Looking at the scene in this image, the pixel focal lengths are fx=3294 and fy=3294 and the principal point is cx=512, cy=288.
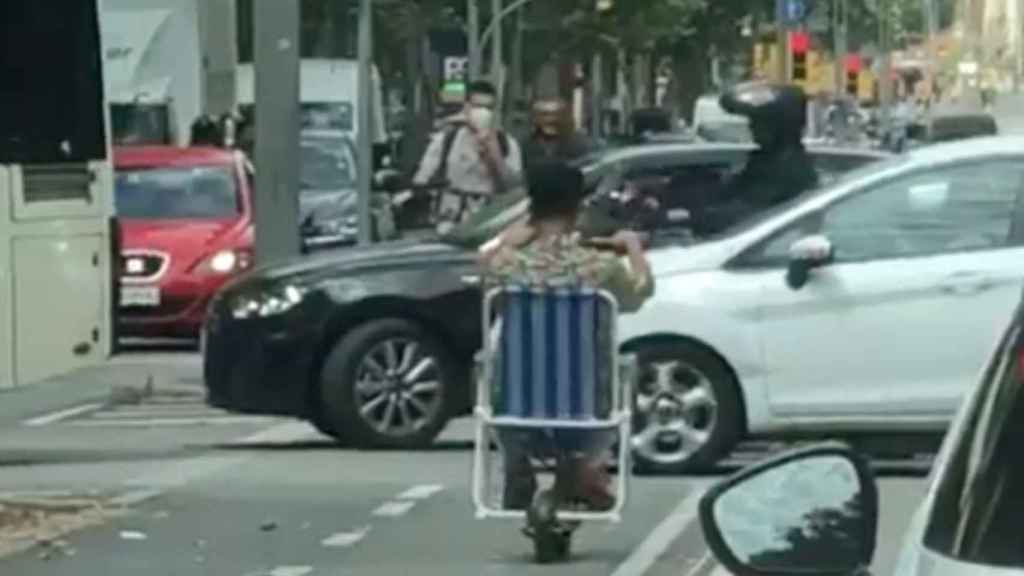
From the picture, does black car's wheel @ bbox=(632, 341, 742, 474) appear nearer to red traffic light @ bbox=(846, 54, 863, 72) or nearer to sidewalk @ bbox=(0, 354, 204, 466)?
sidewalk @ bbox=(0, 354, 204, 466)

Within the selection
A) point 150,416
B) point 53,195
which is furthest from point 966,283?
point 150,416

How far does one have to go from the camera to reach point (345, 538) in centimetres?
1286

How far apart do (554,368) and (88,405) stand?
9.24 meters

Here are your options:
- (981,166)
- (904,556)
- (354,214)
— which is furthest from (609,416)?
(354,214)

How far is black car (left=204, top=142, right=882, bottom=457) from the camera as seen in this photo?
16.6 metres

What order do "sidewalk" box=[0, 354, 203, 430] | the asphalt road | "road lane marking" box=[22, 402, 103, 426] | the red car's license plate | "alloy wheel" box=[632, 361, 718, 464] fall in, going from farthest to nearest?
the red car's license plate → "sidewalk" box=[0, 354, 203, 430] → "road lane marking" box=[22, 402, 103, 426] → "alloy wheel" box=[632, 361, 718, 464] → the asphalt road

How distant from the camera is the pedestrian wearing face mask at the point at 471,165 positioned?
22172mm

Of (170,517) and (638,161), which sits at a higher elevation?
(638,161)

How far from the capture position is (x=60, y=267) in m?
15.7

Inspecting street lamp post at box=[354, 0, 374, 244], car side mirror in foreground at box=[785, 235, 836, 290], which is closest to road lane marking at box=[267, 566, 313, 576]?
car side mirror in foreground at box=[785, 235, 836, 290]

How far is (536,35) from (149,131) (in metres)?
20.4

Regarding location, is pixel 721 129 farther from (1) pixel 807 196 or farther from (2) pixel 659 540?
(2) pixel 659 540

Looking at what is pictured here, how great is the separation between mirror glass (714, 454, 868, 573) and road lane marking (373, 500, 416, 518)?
9.23 m

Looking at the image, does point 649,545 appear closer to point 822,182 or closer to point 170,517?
point 170,517
